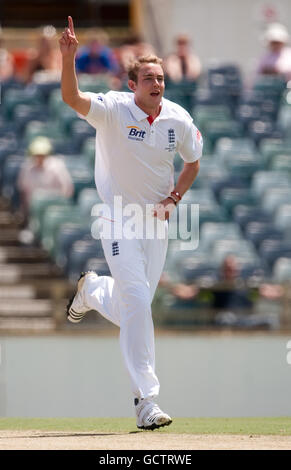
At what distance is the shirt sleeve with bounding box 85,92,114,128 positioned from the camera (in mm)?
6863

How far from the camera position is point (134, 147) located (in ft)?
23.0

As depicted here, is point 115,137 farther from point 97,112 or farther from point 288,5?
point 288,5

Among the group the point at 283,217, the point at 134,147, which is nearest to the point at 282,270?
the point at 283,217

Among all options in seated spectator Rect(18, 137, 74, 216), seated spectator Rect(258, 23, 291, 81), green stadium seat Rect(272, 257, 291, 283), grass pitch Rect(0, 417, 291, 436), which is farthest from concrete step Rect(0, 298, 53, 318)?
seated spectator Rect(258, 23, 291, 81)

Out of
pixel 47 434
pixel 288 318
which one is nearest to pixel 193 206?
pixel 288 318

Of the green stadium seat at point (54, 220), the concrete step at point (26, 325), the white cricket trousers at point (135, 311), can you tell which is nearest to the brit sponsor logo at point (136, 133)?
the white cricket trousers at point (135, 311)

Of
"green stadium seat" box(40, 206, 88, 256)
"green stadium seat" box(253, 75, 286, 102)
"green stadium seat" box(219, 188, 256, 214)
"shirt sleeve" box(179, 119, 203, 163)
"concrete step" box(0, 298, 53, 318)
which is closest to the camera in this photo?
"shirt sleeve" box(179, 119, 203, 163)

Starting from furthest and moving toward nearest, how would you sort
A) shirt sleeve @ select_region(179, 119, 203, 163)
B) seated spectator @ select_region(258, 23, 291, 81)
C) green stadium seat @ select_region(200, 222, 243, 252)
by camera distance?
1. seated spectator @ select_region(258, 23, 291, 81)
2. green stadium seat @ select_region(200, 222, 243, 252)
3. shirt sleeve @ select_region(179, 119, 203, 163)

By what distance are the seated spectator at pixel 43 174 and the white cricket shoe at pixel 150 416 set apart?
6755 millimetres

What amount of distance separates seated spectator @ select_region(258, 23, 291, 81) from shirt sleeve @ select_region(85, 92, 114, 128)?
9.30 m

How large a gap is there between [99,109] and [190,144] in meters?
0.68

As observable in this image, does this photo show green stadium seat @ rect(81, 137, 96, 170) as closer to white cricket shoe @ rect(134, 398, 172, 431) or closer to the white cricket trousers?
the white cricket trousers

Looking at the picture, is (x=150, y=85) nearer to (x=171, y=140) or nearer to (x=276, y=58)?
(x=171, y=140)

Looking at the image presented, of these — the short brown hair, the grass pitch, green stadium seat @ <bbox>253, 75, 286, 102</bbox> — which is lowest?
the grass pitch
